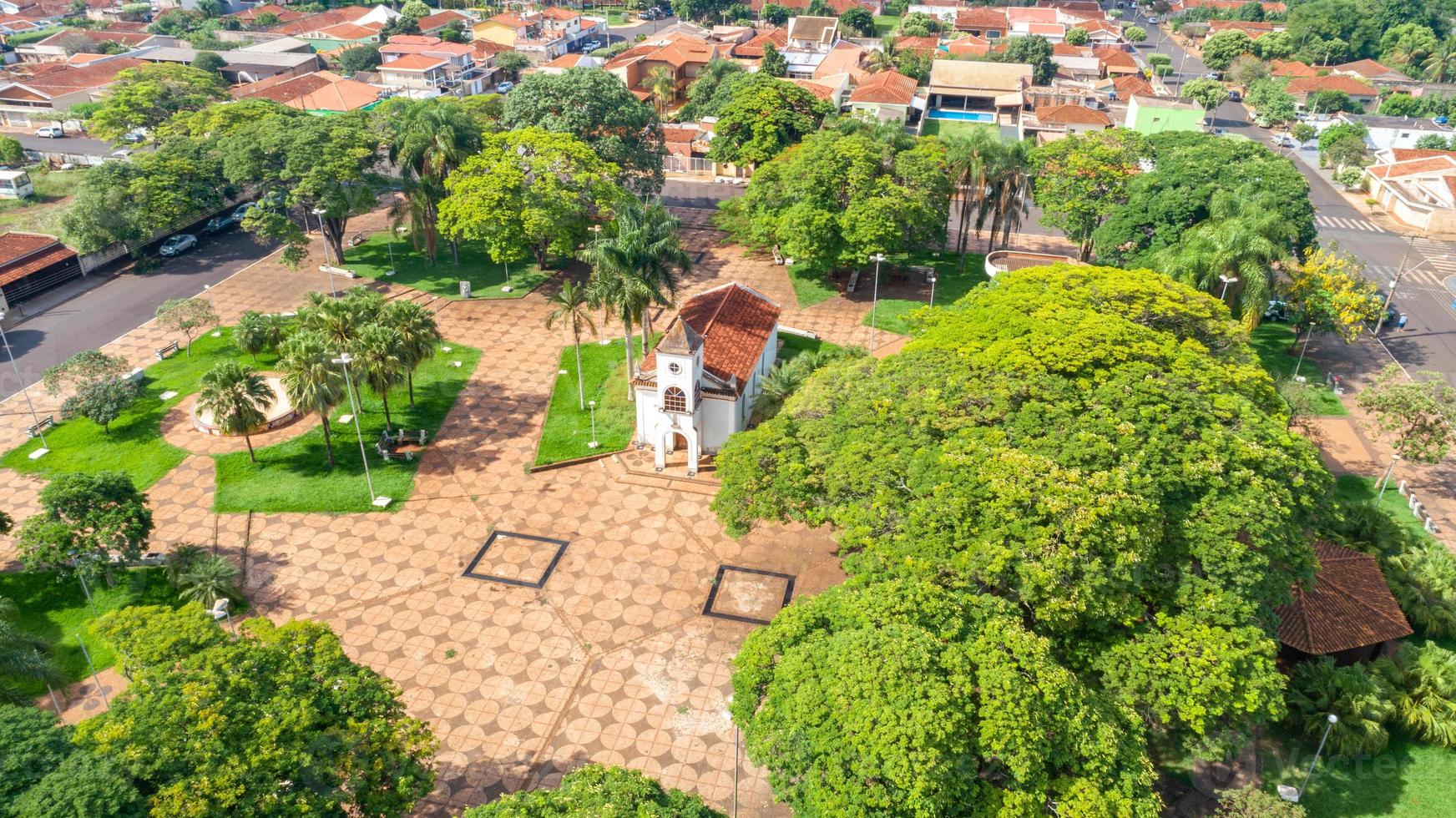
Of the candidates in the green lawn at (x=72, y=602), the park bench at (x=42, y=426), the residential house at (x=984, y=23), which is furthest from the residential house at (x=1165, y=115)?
the park bench at (x=42, y=426)

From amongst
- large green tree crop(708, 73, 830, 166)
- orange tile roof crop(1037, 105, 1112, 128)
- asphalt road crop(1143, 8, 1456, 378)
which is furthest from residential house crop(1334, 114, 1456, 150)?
large green tree crop(708, 73, 830, 166)

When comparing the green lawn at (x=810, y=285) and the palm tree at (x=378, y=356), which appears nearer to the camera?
the palm tree at (x=378, y=356)

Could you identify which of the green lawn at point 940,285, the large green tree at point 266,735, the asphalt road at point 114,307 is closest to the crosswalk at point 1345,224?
the green lawn at point 940,285

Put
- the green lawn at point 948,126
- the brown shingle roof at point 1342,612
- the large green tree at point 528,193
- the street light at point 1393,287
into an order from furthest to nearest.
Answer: the green lawn at point 948,126, the street light at point 1393,287, the large green tree at point 528,193, the brown shingle roof at point 1342,612

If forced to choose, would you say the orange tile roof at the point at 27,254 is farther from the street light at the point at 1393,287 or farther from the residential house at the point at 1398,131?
the residential house at the point at 1398,131

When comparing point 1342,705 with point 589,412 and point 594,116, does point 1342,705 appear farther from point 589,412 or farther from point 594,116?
point 594,116

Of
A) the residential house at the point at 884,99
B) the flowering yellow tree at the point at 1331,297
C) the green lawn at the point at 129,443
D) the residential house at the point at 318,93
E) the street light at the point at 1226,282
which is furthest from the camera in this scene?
the residential house at the point at 884,99

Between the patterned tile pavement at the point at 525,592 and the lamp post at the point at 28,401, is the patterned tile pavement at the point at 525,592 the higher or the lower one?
the lower one

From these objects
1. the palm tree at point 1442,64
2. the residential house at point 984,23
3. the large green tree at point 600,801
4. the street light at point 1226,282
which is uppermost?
the residential house at point 984,23
